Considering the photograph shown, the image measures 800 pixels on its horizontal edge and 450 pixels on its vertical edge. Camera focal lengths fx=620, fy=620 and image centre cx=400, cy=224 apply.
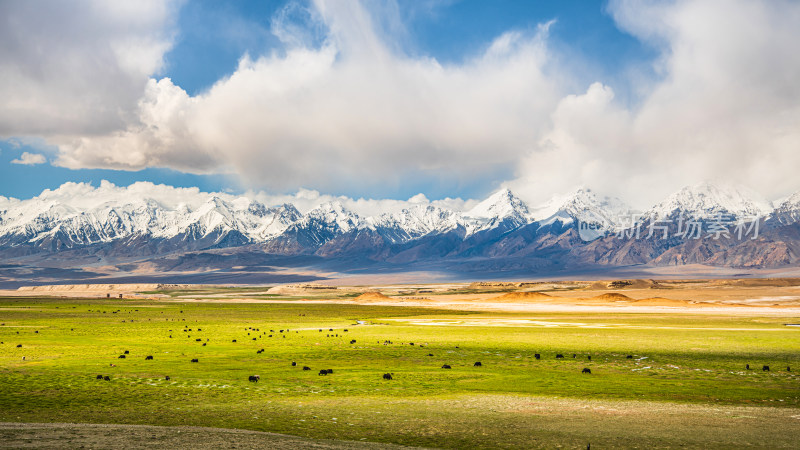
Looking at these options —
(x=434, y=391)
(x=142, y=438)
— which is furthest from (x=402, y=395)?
(x=142, y=438)

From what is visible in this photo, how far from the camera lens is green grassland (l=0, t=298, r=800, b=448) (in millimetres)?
18188

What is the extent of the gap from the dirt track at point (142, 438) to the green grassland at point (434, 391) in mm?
1149

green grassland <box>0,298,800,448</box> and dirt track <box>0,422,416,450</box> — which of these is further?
green grassland <box>0,298,800,448</box>

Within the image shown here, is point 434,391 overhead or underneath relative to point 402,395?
underneath

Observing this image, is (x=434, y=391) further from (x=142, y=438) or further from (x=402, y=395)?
(x=142, y=438)

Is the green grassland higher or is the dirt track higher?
the dirt track

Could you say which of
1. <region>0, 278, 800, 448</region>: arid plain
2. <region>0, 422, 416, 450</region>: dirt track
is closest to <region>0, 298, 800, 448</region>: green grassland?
<region>0, 278, 800, 448</region>: arid plain

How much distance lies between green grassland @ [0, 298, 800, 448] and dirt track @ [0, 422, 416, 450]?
3.77ft

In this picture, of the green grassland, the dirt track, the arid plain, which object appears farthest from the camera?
the green grassland

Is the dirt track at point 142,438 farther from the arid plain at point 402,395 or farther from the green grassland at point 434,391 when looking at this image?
the green grassland at point 434,391

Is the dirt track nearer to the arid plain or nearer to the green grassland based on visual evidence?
the arid plain

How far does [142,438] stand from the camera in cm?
1589

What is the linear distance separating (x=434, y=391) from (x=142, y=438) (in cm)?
1331

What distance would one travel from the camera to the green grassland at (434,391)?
1819 centimetres
